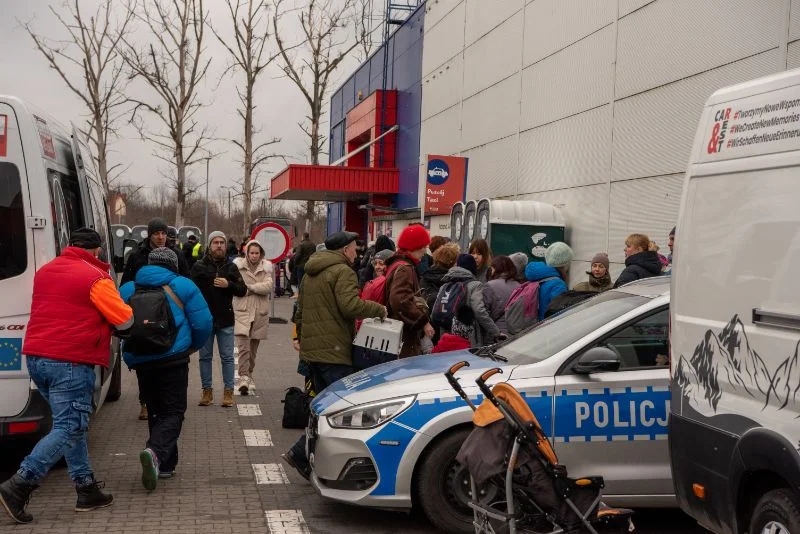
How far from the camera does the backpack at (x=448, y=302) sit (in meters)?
8.41

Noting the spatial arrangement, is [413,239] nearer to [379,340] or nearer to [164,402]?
[379,340]

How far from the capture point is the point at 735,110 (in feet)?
15.2

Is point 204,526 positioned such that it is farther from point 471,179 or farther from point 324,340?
point 471,179

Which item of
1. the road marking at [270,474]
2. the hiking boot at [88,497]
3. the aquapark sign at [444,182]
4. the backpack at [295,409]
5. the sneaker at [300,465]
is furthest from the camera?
the aquapark sign at [444,182]

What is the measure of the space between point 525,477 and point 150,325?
10.2 ft

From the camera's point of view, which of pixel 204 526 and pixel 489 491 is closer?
pixel 489 491

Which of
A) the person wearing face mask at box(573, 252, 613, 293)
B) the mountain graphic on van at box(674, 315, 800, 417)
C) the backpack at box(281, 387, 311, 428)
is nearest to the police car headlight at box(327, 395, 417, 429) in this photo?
the mountain graphic on van at box(674, 315, 800, 417)

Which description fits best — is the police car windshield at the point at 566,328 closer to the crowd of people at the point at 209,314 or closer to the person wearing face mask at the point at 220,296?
the crowd of people at the point at 209,314

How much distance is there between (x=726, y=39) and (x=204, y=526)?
351 inches

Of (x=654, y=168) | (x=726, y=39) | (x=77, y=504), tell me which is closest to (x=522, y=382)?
(x=77, y=504)

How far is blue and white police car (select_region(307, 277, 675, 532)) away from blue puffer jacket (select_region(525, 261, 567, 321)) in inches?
96.9

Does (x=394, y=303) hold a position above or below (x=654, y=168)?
below

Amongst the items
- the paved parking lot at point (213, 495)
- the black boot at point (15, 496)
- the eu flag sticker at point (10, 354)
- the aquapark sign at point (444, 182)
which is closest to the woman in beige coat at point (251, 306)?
the paved parking lot at point (213, 495)

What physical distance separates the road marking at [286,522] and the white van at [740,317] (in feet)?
7.53
